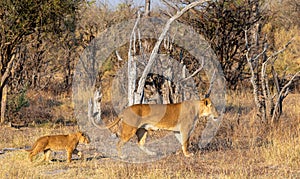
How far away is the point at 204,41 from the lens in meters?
15.7

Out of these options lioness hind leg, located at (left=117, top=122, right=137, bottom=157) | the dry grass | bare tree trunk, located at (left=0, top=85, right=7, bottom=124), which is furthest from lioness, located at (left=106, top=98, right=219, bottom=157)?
bare tree trunk, located at (left=0, top=85, right=7, bottom=124)

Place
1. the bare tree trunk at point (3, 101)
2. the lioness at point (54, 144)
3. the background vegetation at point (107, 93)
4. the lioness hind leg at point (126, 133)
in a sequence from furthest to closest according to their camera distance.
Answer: the bare tree trunk at point (3, 101) → the lioness hind leg at point (126, 133) → the lioness at point (54, 144) → the background vegetation at point (107, 93)

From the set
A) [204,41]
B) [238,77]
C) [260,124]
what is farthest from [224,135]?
[238,77]

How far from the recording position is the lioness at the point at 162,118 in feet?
29.8

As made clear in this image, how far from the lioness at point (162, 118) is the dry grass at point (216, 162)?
19.0 inches

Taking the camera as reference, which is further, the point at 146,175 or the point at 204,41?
the point at 204,41

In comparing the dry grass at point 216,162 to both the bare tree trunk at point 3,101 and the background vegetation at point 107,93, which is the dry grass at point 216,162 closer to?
the background vegetation at point 107,93

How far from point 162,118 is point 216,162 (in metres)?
1.29

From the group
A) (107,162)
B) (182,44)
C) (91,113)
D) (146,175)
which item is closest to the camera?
(146,175)

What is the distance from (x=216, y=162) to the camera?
28.4ft

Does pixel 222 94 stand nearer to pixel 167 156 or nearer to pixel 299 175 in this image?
pixel 167 156

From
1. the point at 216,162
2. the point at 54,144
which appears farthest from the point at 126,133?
the point at 216,162

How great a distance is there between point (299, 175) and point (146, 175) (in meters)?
2.34

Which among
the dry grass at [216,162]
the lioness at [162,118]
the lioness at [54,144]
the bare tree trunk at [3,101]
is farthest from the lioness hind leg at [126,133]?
the bare tree trunk at [3,101]
